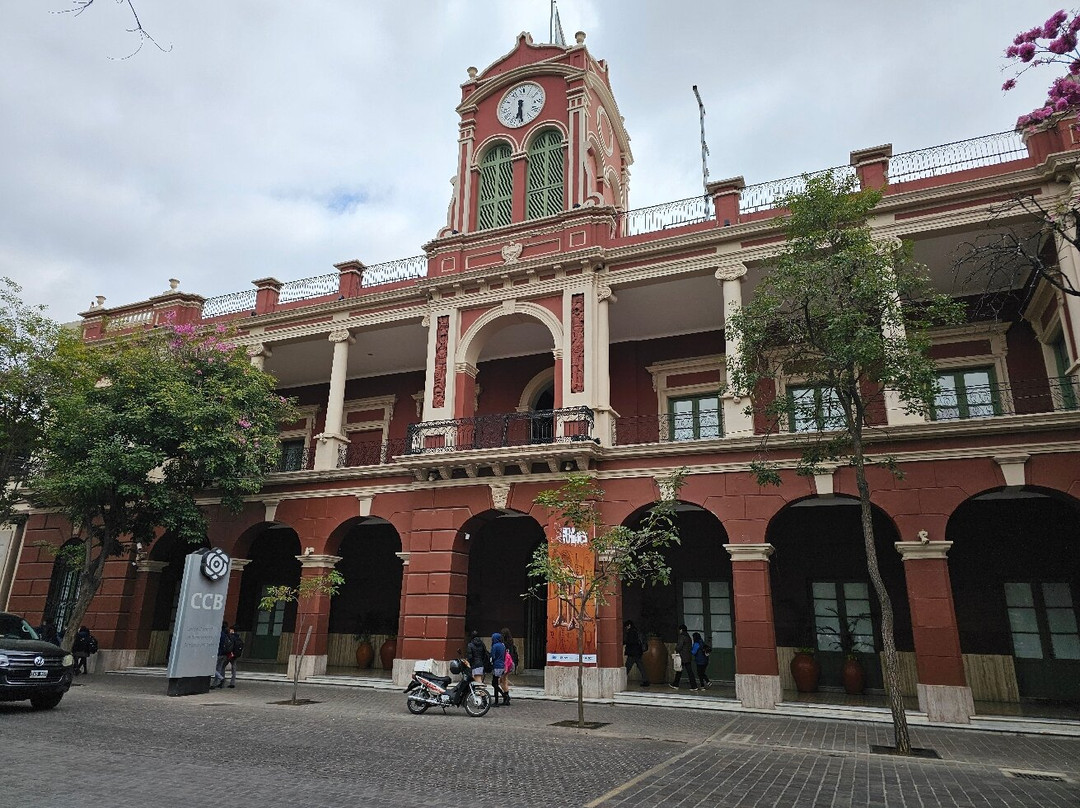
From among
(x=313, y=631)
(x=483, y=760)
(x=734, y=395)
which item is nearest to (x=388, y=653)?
(x=313, y=631)

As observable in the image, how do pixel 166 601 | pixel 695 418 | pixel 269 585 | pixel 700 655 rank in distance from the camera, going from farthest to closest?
pixel 269 585, pixel 166 601, pixel 695 418, pixel 700 655

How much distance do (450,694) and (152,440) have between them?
9.66 m

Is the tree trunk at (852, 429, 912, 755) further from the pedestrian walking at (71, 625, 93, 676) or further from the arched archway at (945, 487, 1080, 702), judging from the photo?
the pedestrian walking at (71, 625, 93, 676)

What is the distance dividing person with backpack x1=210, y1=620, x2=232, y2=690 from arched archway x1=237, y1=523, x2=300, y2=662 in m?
5.25

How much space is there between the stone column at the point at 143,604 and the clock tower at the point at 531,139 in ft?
40.2

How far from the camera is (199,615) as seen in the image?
577 inches

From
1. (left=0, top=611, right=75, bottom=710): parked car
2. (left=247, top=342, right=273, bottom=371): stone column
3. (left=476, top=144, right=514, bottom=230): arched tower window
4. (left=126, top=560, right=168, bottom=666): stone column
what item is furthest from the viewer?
(left=247, top=342, right=273, bottom=371): stone column

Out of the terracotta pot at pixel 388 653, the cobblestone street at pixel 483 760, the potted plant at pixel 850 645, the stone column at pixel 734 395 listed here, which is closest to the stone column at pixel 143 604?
the terracotta pot at pixel 388 653

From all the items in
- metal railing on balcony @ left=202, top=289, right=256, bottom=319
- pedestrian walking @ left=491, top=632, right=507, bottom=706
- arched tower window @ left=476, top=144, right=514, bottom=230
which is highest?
arched tower window @ left=476, top=144, right=514, bottom=230

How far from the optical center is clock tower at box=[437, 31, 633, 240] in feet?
62.3

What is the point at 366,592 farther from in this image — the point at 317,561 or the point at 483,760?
the point at 483,760

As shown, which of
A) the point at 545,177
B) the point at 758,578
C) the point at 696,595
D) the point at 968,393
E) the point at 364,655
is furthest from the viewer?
the point at 364,655

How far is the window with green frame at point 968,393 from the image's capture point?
15190 millimetres

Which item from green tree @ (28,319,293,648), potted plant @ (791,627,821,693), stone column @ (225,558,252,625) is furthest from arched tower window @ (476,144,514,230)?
potted plant @ (791,627,821,693)
